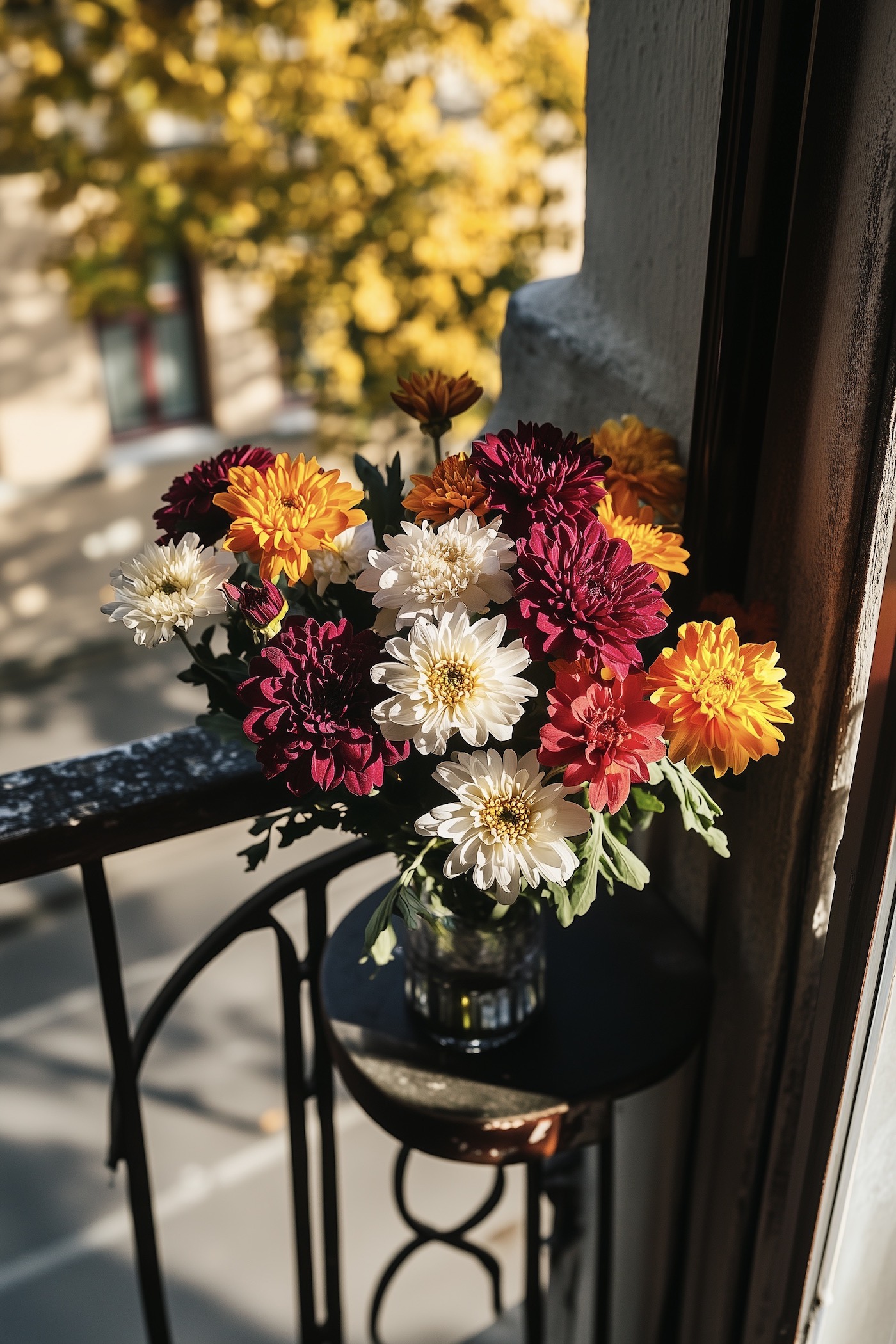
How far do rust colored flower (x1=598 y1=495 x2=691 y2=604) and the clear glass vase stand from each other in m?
0.30

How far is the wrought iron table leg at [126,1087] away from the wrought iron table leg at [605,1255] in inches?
17.8

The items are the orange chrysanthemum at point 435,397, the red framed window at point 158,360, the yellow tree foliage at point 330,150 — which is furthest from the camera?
the red framed window at point 158,360

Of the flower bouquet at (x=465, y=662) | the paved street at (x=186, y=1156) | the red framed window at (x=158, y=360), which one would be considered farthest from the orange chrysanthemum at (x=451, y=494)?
the red framed window at (x=158, y=360)

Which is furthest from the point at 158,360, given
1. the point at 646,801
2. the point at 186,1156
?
the point at 646,801

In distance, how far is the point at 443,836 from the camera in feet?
2.42

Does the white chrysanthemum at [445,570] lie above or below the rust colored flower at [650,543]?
above

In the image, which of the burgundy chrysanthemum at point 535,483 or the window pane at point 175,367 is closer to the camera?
the burgundy chrysanthemum at point 535,483

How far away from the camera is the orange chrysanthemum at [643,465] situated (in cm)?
93

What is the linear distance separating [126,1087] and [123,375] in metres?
5.49

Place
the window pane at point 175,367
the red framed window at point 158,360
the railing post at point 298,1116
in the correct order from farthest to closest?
the window pane at point 175,367 < the red framed window at point 158,360 < the railing post at point 298,1116

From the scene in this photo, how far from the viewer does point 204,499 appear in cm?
84

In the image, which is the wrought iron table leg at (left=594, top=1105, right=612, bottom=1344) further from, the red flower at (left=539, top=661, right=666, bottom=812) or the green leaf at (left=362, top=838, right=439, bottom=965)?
the red flower at (left=539, top=661, right=666, bottom=812)

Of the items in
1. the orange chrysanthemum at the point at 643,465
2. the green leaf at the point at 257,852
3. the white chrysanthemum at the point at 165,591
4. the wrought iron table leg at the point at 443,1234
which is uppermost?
the orange chrysanthemum at the point at 643,465

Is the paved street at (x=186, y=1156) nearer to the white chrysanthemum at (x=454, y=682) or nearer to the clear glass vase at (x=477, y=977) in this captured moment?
the clear glass vase at (x=477, y=977)
